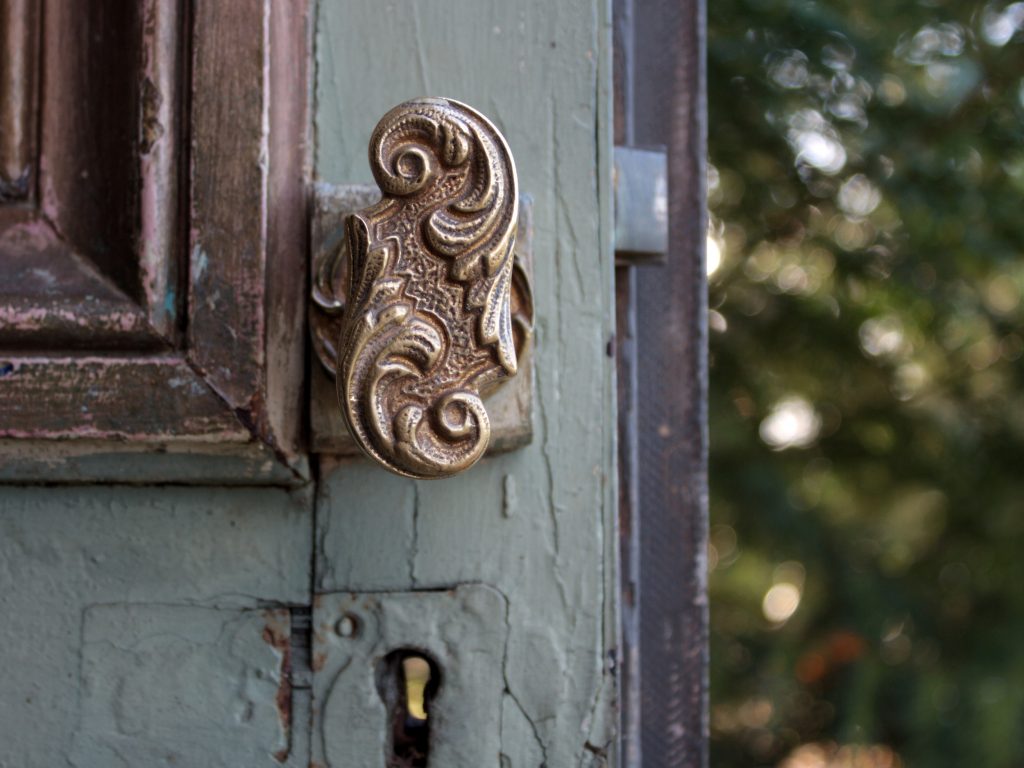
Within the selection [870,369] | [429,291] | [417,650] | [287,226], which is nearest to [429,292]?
[429,291]

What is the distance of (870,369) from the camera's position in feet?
5.96

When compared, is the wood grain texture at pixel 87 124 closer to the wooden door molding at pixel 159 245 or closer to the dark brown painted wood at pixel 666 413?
the wooden door molding at pixel 159 245

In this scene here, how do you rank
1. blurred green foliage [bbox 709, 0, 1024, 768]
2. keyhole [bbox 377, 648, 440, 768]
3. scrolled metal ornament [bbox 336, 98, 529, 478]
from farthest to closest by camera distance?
blurred green foliage [bbox 709, 0, 1024, 768] → keyhole [bbox 377, 648, 440, 768] → scrolled metal ornament [bbox 336, 98, 529, 478]

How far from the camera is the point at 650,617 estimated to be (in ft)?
2.33

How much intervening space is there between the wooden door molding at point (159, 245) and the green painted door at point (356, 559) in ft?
0.04

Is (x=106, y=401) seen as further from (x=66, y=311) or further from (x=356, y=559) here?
(x=356, y=559)

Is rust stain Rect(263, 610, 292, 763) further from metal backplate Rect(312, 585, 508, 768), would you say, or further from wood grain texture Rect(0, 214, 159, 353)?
wood grain texture Rect(0, 214, 159, 353)

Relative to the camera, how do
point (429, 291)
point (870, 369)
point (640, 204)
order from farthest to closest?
1. point (870, 369)
2. point (640, 204)
3. point (429, 291)

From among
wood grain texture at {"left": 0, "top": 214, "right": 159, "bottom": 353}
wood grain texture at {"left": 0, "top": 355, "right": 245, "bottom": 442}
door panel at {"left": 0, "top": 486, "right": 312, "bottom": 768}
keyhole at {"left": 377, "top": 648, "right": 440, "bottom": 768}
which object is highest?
wood grain texture at {"left": 0, "top": 214, "right": 159, "bottom": 353}

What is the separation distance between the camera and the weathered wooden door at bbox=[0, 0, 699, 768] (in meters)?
0.52

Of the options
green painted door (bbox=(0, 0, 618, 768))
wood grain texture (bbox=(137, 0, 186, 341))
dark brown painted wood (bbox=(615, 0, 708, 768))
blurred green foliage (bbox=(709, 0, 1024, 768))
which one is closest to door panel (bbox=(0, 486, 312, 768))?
green painted door (bbox=(0, 0, 618, 768))

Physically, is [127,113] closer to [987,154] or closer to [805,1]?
[805,1]

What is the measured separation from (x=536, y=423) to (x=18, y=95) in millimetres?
359

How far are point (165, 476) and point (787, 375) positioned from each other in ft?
4.85
